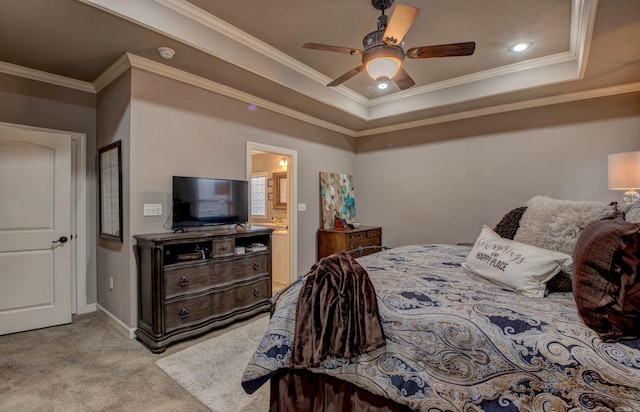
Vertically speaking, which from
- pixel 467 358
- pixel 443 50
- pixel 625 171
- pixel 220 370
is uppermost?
pixel 443 50

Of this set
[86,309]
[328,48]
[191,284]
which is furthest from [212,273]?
[328,48]


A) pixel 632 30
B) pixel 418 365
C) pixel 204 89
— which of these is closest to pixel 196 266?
pixel 204 89

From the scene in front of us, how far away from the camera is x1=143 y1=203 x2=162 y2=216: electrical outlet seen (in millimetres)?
2955

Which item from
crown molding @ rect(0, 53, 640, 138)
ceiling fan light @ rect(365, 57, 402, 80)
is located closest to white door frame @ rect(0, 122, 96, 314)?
crown molding @ rect(0, 53, 640, 138)

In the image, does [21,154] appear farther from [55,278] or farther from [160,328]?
[160,328]

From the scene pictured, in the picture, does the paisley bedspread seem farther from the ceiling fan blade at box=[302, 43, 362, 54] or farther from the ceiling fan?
the ceiling fan blade at box=[302, 43, 362, 54]

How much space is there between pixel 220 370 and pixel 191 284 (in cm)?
86

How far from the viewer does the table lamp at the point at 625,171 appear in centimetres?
293

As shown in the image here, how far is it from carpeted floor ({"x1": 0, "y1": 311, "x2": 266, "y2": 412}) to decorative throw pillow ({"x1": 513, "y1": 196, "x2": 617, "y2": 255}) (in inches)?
92.8

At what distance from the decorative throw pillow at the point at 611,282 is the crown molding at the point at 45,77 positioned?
4657 millimetres

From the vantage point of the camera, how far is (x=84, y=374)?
7.45 feet

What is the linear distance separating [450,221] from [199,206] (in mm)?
3585

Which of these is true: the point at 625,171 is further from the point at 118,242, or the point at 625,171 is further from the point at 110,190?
the point at 110,190

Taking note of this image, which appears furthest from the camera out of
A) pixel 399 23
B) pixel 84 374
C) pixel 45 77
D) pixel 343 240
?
pixel 343 240
